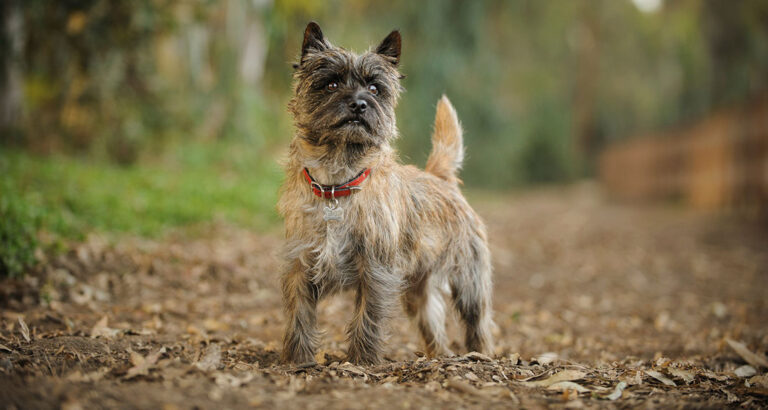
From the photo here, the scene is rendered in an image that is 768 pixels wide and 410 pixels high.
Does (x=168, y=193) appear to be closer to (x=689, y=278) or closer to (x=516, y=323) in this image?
(x=516, y=323)

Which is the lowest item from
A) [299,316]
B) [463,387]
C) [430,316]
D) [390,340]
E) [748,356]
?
[390,340]

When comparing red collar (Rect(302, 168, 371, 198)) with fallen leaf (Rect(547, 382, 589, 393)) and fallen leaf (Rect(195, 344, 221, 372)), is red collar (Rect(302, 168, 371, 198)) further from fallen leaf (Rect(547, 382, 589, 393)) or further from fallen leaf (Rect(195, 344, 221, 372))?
fallen leaf (Rect(547, 382, 589, 393))

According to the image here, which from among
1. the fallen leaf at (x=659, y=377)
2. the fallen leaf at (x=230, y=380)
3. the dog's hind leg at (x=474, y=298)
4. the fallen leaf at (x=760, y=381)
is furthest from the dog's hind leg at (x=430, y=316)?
the fallen leaf at (x=760, y=381)

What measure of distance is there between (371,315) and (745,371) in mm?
2599

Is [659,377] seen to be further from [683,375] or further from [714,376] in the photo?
[714,376]

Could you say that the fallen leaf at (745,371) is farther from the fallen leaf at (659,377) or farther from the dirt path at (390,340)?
the fallen leaf at (659,377)

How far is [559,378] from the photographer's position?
3109 millimetres

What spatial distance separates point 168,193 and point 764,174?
11149 millimetres

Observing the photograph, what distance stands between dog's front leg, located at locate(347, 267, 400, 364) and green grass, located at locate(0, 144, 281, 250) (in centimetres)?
263

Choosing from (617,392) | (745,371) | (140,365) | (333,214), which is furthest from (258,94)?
(617,392)

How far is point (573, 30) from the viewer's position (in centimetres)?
2481

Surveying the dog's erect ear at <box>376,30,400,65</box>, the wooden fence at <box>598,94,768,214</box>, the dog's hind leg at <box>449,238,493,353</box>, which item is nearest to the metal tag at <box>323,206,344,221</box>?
the dog's erect ear at <box>376,30,400,65</box>

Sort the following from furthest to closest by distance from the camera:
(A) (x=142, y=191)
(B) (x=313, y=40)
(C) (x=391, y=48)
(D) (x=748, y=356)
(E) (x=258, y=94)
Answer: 1. (E) (x=258, y=94)
2. (A) (x=142, y=191)
3. (D) (x=748, y=356)
4. (C) (x=391, y=48)
5. (B) (x=313, y=40)

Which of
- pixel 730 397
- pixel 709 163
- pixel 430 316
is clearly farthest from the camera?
pixel 709 163
